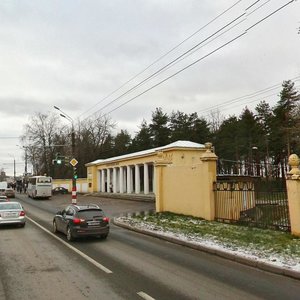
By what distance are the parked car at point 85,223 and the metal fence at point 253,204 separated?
610 cm

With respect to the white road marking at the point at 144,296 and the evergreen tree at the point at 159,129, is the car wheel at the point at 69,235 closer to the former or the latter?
the white road marking at the point at 144,296

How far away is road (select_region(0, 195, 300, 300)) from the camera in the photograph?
8156 millimetres

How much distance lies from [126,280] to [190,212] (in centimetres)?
1407

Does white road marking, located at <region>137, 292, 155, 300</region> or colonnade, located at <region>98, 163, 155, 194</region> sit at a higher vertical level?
colonnade, located at <region>98, 163, 155, 194</region>

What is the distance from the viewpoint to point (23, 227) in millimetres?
21500

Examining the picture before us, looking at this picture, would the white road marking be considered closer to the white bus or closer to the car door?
the car door

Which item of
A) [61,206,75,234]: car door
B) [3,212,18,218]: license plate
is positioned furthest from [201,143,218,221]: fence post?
[3,212,18,218]: license plate

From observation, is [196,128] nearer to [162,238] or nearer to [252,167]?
[252,167]

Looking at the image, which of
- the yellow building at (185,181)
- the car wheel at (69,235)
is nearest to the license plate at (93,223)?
the car wheel at (69,235)

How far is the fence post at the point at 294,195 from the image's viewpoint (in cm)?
1501

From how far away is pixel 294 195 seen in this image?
15.2 meters

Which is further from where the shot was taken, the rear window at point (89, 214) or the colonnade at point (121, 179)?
the colonnade at point (121, 179)

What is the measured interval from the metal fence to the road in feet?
14.9

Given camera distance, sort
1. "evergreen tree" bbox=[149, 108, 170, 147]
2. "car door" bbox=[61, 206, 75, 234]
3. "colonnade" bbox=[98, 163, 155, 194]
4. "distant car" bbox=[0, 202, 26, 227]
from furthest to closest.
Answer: "evergreen tree" bbox=[149, 108, 170, 147]
"colonnade" bbox=[98, 163, 155, 194]
"distant car" bbox=[0, 202, 26, 227]
"car door" bbox=[61, 206, 75, 234]
